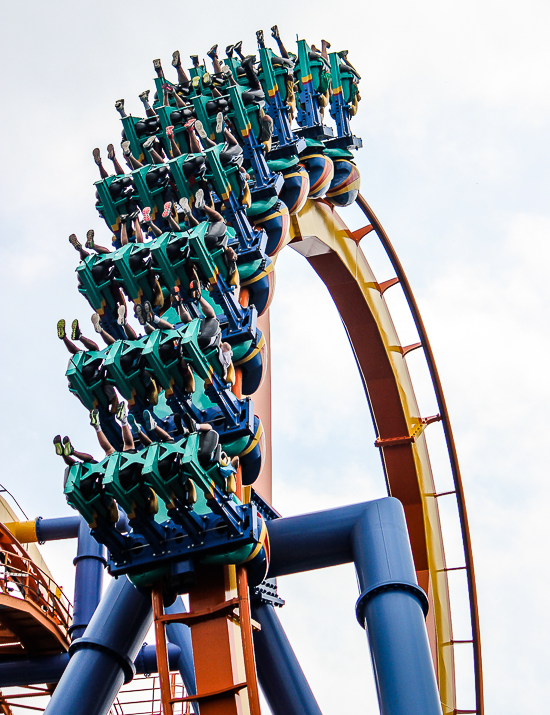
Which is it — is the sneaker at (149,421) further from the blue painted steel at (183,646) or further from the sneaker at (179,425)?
the blue painted steel at (183,646)

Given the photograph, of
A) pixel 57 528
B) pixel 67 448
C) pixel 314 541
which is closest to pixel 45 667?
pixel 57 528

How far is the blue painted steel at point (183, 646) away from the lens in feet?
37.4

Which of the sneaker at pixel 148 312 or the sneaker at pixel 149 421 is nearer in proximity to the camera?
the sneaker at pixel 149 421

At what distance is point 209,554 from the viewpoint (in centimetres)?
648

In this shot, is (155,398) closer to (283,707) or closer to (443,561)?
(283,707)

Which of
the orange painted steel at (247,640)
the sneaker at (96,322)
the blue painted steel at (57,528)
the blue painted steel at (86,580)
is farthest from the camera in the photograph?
the blue painted steel at (57,528)

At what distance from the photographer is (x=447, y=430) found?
13922mm

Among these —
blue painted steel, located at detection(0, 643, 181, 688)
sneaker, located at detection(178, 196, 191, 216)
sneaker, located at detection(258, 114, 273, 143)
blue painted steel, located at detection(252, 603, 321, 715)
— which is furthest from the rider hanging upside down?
blue painted steel, located at detection(0, 643, 181, 688)

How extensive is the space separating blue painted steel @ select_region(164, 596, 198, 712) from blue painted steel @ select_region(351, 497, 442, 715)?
4972 millimetres

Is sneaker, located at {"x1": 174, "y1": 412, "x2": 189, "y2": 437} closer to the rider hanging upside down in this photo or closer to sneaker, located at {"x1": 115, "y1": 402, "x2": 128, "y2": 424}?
sneaker, located at {"x1": 115, "y1": 402, "x2": 128, "y2": 424}

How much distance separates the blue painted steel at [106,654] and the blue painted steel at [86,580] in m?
4.69

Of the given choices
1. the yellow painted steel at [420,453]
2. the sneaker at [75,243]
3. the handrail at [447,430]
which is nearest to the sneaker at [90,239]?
the sneaker at [75,243]

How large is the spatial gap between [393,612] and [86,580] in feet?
22.6

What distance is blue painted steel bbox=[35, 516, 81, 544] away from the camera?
14.2 metres
